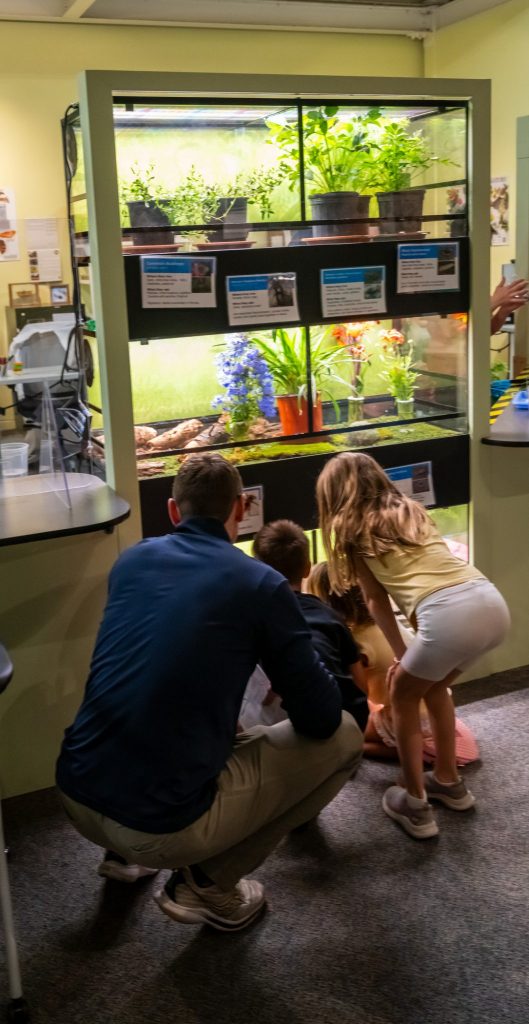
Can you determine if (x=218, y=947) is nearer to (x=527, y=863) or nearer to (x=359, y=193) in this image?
(x=527, y=863)

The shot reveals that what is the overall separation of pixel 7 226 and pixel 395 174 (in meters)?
3.98

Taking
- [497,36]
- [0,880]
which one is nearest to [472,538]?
[0,880]

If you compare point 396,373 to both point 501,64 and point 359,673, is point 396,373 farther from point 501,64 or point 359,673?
point 501,64

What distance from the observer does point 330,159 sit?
3.15 m

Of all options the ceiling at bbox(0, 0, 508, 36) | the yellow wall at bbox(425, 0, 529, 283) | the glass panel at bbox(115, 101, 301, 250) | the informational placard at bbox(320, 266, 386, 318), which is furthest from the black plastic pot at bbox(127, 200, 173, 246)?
the yellow wall at bbox(425, 0, 529, 283)

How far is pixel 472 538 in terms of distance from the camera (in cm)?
347

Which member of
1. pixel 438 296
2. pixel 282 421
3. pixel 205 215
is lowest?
pixel 282 421

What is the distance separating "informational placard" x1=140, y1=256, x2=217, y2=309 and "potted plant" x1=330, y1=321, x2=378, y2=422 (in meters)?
0.58

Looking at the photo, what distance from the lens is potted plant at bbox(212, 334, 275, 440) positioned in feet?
10.3

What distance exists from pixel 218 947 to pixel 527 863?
2.63ft

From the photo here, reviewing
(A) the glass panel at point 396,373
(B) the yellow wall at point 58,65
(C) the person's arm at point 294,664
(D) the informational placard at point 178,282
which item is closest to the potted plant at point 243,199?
(D) the informational placard at point 178,282

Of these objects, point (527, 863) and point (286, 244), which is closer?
point (527, 863)

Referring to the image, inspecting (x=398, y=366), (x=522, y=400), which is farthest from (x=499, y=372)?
(x=398, y=366)

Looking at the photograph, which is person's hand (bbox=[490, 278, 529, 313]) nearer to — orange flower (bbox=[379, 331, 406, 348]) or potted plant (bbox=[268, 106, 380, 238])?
orange flower (bbox=[379, 331, 406, 348])
